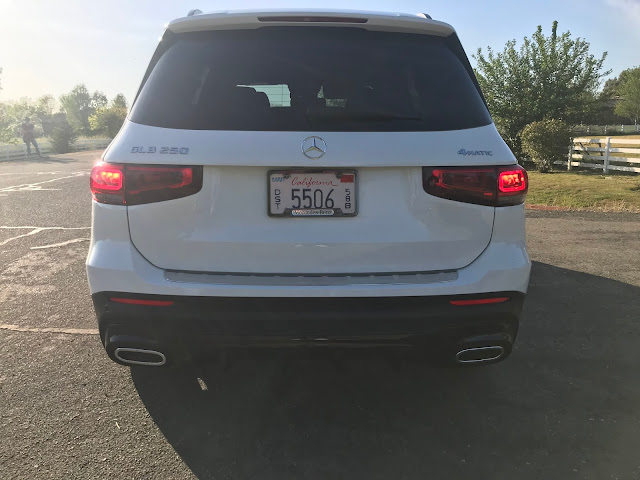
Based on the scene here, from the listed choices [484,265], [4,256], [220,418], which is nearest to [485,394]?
[484,265]

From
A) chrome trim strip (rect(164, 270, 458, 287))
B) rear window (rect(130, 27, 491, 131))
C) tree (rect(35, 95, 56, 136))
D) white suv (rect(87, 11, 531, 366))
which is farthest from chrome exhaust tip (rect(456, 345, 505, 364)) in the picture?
tree (rect(35, 95, 56, 136))

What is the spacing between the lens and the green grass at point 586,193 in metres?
9.91

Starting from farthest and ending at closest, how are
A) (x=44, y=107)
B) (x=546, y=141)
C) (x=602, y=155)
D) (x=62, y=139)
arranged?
(x=44, y=107), (x=62, y=139), (x=602, y=155), (x=546, y=141)

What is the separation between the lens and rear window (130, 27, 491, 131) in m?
2.21

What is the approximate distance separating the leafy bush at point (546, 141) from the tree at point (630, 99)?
237 ft

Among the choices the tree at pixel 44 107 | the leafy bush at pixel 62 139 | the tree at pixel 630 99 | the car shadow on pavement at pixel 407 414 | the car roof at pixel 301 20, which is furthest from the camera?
the tree at pixel 44 107

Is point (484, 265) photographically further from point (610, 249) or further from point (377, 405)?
point (610, 249)

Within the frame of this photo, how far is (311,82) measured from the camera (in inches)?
93.8

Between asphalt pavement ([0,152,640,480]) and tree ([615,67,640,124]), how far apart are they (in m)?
88.3

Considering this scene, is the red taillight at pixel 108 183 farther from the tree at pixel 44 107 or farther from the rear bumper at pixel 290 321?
the tree at pixel 44 107

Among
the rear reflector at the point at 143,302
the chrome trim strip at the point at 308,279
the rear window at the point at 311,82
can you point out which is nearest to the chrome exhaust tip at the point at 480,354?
the chrome trim strip at the point at 308,279

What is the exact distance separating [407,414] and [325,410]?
16.1 inches

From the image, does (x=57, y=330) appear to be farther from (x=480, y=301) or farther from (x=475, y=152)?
(x=475, y=152)

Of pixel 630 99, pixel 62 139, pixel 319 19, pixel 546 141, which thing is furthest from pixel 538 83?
pixel 630 99
